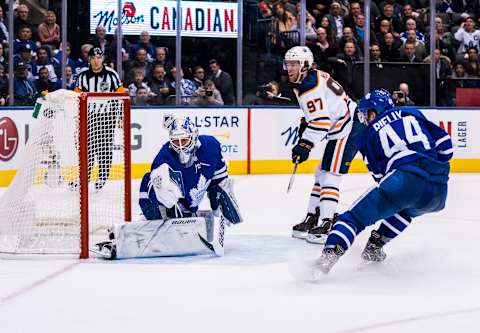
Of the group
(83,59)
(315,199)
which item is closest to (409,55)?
(83,59)

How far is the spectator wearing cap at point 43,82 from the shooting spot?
32.1 feet

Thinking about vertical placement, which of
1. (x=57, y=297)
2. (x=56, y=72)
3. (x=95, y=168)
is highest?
(x=56, y=72)

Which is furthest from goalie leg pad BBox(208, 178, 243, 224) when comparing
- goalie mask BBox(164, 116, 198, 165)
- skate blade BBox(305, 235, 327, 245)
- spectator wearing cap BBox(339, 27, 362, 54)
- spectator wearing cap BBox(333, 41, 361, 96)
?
spectator wearing cap BBox(339, 27, 362, 54)

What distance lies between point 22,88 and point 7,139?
917 mm

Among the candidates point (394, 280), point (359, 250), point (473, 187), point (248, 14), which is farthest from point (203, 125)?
point (394, 280)

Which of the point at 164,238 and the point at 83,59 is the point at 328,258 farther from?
the point at 83,59

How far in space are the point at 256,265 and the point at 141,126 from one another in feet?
16.6

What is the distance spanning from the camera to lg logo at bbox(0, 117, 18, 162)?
29.0ft

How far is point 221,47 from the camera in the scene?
1080 centimetres

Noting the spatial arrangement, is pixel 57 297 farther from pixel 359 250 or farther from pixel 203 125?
pixel 203 125

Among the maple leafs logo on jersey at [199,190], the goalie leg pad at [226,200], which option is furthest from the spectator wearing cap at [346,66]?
the maple leafs logo on jersey at [199,190]

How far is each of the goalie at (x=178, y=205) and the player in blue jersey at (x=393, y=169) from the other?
0.85 m

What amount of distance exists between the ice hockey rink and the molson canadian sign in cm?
468

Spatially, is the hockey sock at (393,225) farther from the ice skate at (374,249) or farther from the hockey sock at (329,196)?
the hockey sock at (329,196)
